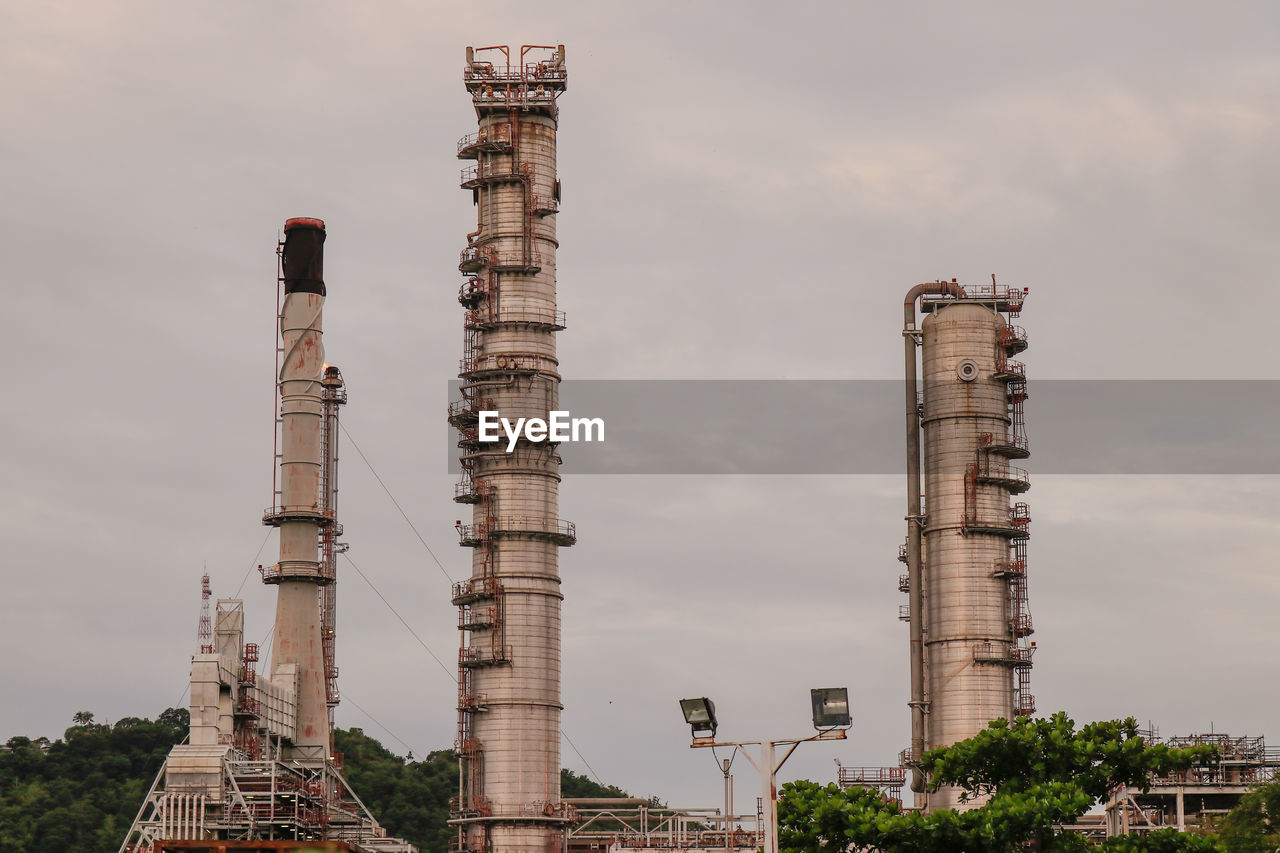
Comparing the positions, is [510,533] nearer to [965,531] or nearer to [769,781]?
[965,531]

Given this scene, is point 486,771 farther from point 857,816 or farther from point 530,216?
point 857,816

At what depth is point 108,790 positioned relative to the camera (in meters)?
186

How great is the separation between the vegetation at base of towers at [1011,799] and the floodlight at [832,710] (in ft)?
66.1

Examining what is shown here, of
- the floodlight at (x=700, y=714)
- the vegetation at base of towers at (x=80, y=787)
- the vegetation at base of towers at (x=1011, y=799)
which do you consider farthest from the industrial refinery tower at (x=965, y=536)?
the vegetation at base of towers at (x=80, y=787)

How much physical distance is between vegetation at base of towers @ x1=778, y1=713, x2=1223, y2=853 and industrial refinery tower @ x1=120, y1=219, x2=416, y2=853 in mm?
35997

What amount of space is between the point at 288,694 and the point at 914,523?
38.9 meters

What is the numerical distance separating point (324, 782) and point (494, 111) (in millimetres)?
41644

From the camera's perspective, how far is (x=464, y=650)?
383 feet

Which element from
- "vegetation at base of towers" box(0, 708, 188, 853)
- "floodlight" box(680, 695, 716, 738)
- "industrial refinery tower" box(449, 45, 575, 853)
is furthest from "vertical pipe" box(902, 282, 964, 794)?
"vegetation at base of towers" box(0, 708, 188, 853)

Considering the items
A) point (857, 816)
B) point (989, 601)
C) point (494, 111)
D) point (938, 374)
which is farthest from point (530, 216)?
point (857, 816)

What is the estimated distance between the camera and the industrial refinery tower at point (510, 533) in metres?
115

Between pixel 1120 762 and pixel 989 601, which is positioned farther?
pixel 989 601

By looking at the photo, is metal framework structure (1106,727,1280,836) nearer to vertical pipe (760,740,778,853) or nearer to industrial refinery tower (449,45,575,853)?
industrial refinery tower (449,45,575,853)

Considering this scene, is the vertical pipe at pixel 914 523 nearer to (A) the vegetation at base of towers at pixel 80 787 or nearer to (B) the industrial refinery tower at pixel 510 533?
(B) the industrial refinery tower at pixel 510 533
